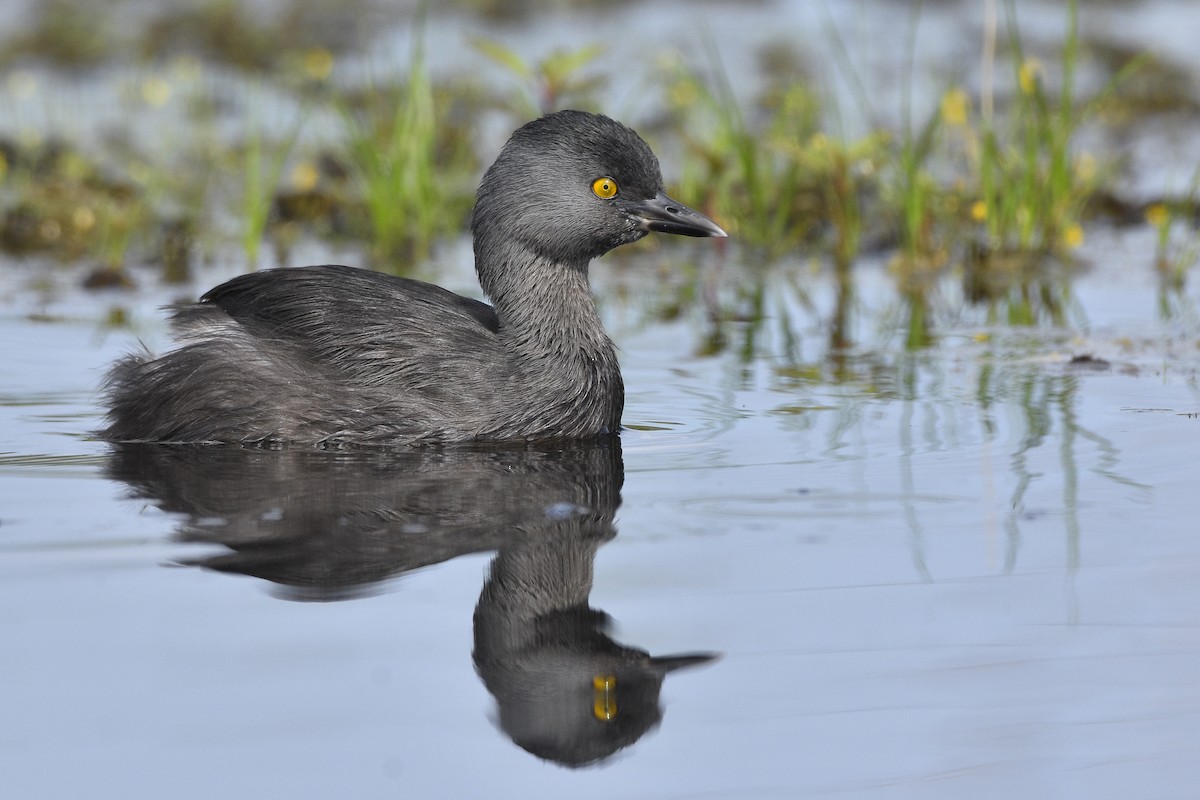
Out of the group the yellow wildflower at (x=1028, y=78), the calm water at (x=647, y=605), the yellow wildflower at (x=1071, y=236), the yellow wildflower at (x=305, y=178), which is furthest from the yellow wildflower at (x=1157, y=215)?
the yellow wildflower at (x=305, y=178)

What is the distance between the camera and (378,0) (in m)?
18.1

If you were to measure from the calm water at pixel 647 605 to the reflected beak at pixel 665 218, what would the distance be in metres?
0.69

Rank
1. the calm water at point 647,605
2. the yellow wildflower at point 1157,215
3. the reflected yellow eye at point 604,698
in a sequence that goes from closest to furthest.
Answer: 1. the calm water at point 647,605
2. the reflected yellow eye at point 604,698
3. the yellow wildflower at point 1157,215

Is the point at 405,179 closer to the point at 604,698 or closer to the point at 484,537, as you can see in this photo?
the point at 484,537

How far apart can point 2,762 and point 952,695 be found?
6.25 ft

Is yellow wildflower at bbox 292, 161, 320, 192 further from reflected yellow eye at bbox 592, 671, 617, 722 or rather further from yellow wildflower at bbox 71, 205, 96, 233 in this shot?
reflected yellow eye at bbox 592, 671, 617, 722

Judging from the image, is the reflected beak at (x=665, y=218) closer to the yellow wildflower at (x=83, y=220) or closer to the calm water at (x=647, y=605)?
the calm water at (x=647, y=605)

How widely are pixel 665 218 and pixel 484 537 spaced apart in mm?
2154

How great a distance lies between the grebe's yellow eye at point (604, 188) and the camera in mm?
6523

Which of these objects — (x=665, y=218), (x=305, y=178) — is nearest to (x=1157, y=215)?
(x=665, y=218)

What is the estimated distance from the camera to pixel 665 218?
21.6 ft

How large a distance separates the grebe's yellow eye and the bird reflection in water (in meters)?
0.97

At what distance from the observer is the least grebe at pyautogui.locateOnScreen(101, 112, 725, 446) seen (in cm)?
610

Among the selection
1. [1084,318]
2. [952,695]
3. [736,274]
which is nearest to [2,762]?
[952,695]
